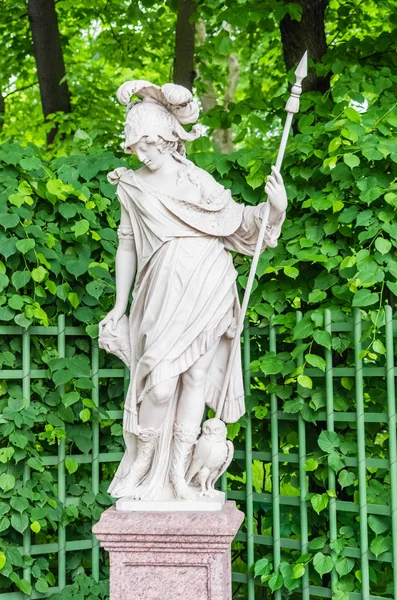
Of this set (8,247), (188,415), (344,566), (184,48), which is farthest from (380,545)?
(184,48)

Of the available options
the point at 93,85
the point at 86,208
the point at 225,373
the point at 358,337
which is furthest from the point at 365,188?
the point at 93,85

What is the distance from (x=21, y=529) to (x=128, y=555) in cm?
99

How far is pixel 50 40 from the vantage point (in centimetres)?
675

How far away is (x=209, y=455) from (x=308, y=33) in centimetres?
314

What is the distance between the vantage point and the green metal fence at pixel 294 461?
13.0 feet

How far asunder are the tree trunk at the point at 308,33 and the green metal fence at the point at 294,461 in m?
1.98

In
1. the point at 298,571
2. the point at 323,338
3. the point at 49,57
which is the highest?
the point at 49,57

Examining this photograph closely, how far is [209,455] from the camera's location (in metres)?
3.38

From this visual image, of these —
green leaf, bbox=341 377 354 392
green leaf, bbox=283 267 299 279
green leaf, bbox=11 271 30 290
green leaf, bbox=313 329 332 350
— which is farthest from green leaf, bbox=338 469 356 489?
green leaf, bbox=11 271 30 290

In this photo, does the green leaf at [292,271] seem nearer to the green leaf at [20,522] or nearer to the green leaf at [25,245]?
the green leaf at [25,245]

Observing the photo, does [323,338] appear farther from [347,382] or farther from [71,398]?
[71,398]

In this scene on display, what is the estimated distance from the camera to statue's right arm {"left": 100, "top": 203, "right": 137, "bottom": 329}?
11.8 feet

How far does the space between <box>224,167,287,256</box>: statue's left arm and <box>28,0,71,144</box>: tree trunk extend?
3784 millimetres

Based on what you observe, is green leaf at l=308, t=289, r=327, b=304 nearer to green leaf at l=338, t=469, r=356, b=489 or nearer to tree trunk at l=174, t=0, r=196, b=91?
green leaf at l=338, t=469, r=356, b=489
